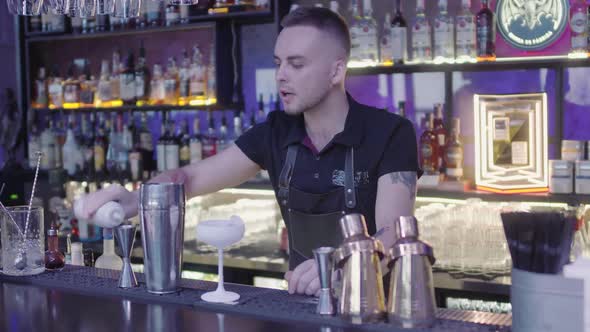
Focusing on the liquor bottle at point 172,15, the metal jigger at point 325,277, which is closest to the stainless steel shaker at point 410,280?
the metal jigger at point 325,277

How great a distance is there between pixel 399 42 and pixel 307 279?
6.32 ft

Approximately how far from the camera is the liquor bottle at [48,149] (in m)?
4.35

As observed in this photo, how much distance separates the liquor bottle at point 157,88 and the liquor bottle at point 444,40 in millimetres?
1466

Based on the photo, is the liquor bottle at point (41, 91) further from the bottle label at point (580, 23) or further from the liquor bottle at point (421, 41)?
the bottle label at point (580, 23)

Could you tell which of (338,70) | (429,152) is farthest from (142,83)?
(338,70)

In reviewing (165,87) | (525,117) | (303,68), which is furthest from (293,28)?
(165,87)

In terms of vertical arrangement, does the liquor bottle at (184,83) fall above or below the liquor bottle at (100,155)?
above

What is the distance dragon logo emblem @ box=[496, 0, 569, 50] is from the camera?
10.9 feet

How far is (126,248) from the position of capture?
184 cm

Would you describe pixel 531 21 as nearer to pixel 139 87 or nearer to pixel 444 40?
pixel 444 40

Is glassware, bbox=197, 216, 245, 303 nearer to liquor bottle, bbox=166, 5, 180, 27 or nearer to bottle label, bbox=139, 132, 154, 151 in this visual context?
liquor bottle, bbox=166, 5, 180, 27

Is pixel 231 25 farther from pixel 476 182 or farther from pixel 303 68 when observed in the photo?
pixel 303 68

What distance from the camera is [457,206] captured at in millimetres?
3381

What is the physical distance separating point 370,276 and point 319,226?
854mm
